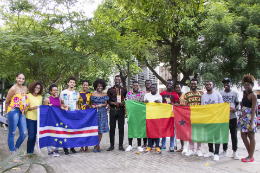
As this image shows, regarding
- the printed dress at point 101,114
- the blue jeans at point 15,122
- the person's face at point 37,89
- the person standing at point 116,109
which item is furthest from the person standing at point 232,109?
the blue jeans at point 15,122

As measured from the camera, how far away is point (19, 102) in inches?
229

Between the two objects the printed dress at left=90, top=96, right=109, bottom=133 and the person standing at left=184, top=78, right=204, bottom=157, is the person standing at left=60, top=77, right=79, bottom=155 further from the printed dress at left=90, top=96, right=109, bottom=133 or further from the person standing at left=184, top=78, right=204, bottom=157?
the person standing at left=184, top=78, right=204, bottom=157

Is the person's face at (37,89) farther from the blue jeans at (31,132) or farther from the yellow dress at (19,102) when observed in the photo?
the blue jeans at (31,132)

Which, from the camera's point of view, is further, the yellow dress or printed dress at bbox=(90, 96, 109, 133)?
printed dress at bbox=(90, 96, 109, 133)

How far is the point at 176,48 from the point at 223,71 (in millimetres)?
4079

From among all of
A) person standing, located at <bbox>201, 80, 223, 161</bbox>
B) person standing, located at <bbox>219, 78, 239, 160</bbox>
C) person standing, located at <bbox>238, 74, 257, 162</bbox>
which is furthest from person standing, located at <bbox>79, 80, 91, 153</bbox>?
person standing, located at <bbox>238, 74, 257, 162</bbox>

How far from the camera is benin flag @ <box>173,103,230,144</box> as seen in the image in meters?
6.08

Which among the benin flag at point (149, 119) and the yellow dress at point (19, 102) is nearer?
the yellow dress at point (19, 102)

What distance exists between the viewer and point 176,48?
1731 cm

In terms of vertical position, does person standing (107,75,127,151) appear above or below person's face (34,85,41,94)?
below

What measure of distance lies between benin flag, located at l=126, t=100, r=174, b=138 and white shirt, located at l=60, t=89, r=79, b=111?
1.59 m

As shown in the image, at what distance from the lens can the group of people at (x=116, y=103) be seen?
5.75 metres

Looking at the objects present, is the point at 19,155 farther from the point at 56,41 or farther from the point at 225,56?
the point at 225,56

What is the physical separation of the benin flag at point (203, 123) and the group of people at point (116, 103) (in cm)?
19
